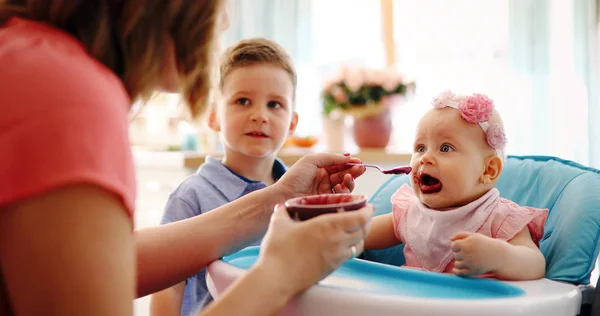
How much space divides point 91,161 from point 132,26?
0.69 feet

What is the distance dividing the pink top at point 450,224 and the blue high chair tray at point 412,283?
8.6 inches

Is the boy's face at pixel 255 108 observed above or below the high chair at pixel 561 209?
above

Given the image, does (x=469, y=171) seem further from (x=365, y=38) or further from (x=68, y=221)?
(x=365, y=38)

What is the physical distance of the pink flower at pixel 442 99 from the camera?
1206 millimetres

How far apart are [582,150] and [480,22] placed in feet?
2.98

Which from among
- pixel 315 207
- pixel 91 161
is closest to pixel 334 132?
pixel 315 207

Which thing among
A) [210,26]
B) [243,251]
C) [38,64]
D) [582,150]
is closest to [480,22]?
[582,150]

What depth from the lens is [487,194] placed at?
119cm

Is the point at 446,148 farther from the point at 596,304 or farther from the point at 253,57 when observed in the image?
the point at 253,57

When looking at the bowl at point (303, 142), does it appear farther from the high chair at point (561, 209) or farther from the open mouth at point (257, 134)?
the high chair at point (561, 209)

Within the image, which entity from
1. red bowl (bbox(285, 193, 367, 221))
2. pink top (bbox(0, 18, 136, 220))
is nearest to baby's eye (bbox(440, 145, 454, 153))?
red bowl (bbox(285, 193, 367, 221))

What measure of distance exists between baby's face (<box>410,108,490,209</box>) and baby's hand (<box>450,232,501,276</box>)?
8.4 inches

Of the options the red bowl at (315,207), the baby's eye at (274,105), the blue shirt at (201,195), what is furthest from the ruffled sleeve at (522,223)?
the baby's eye at (274,105)

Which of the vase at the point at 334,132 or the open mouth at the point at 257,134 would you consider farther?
the vase at the point at 334,132
